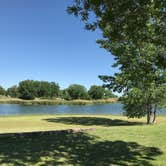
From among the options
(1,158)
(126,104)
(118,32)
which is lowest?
(1,158)

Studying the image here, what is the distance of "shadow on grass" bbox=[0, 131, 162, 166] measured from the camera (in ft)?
26.8

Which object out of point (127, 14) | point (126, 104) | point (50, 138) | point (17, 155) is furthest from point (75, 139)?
point (126, 104)

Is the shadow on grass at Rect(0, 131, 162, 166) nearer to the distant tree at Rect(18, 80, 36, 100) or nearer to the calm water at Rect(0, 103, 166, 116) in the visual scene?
the calm water at Rect(0, 103, 166, 116)

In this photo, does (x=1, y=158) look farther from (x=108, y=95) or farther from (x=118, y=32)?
(x=108, y=95)

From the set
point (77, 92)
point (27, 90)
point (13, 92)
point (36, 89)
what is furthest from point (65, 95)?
point (13, 92)

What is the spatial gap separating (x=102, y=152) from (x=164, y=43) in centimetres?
335

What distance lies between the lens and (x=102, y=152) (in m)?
9.27

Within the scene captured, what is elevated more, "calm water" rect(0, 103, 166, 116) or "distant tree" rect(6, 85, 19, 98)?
"distant tree" rect(6, 85, 19, 98)

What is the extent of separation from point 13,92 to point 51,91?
16.5 metres

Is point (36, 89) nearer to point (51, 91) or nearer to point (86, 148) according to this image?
point (51, 91)

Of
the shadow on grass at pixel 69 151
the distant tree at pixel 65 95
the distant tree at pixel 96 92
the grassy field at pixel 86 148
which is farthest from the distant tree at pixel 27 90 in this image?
the shadow on grass at pixel 69 151

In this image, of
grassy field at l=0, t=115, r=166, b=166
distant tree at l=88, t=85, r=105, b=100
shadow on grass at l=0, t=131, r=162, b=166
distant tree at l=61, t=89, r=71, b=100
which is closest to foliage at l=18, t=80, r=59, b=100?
distant tree at l=61, t=89, r=71, b=100

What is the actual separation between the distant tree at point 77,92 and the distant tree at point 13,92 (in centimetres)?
1908

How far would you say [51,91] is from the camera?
125 meters
